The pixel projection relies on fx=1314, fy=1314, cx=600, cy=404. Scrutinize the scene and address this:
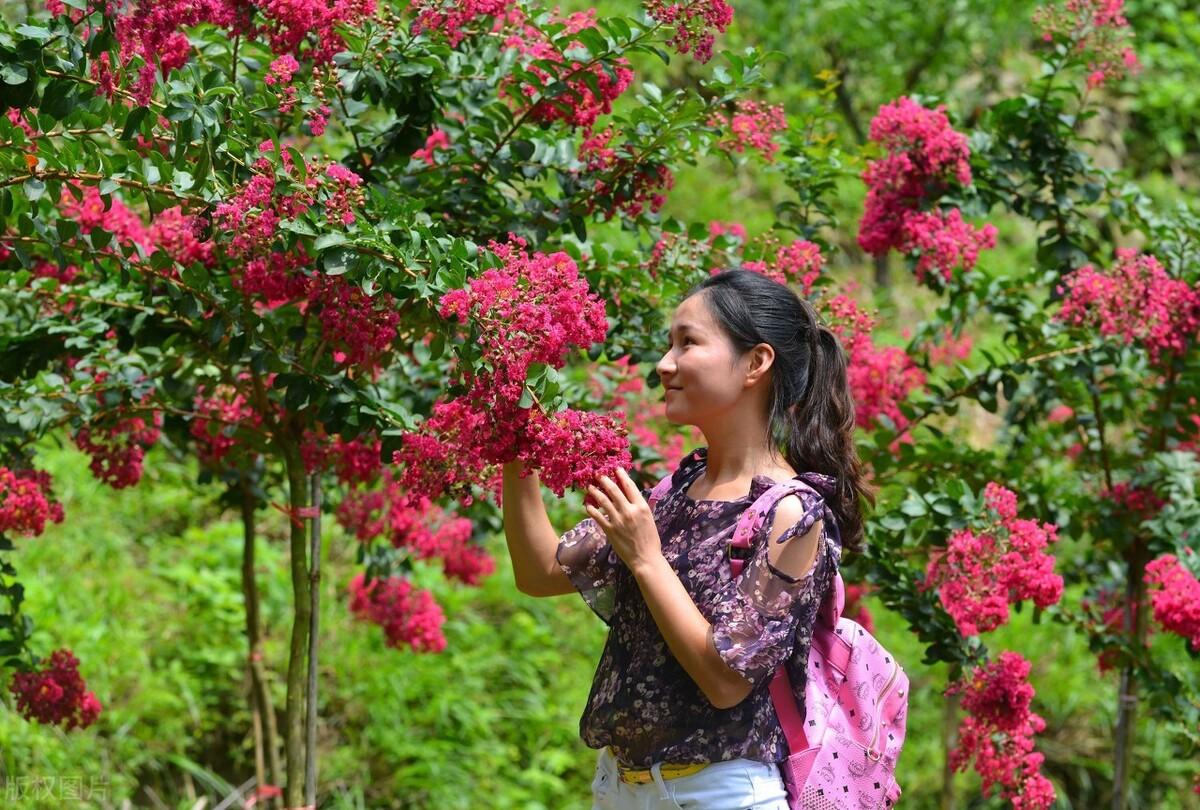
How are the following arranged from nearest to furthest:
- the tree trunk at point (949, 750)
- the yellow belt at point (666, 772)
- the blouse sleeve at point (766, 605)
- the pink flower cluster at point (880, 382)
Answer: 1. the blouse sleeve at point (766, 605)
2. the yellow belt at point (666, 772)
3. the pink flower cluster at point (880, 382)
4. the tree trunk at point (949, 750)

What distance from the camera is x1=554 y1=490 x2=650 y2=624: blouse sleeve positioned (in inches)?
78.6

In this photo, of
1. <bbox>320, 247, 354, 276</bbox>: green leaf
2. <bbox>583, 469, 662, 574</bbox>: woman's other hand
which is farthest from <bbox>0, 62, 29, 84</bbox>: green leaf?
<bbox>583, 469, 662, 574</bbox>: woman's other hand

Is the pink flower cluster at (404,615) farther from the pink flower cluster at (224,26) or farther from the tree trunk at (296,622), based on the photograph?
the pink flower cluster at (224,26)

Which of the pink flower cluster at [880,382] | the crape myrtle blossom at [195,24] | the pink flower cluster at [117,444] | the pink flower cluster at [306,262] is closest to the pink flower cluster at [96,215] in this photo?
the pink flower cluster at [117,444]

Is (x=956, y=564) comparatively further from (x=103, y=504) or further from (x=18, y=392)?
(x=103, y=504)

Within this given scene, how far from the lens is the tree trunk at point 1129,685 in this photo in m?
3.26

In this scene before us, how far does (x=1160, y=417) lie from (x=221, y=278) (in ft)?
7.27

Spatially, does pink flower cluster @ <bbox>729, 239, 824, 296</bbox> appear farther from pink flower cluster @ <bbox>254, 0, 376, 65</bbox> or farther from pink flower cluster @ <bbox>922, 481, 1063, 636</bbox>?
pink flower cluster @ <bbox>254, 0, 376, 65</bbox>

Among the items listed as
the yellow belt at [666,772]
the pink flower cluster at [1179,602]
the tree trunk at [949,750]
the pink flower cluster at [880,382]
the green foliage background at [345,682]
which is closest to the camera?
the yellow belt at [666,772]

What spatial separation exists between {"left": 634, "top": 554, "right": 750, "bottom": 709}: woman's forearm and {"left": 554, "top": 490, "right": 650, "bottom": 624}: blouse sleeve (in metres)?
0.26

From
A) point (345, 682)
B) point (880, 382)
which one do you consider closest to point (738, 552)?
point (880, 382)

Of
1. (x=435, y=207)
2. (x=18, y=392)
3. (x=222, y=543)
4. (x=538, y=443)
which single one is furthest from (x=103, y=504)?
(x=538, y=443)

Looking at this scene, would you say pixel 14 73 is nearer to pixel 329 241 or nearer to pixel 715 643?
pixel 329 241

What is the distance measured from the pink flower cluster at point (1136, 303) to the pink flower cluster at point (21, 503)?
2160 millimetres
